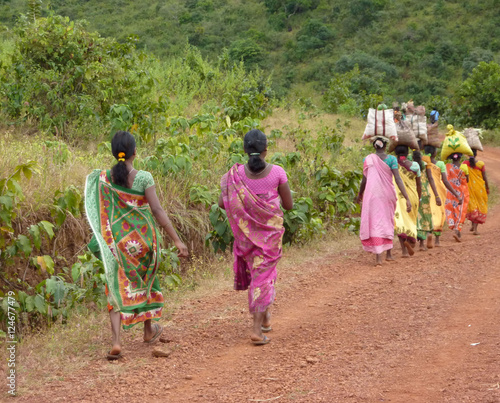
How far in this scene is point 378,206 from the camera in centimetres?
852

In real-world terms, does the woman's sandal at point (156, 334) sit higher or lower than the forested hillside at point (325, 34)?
lower

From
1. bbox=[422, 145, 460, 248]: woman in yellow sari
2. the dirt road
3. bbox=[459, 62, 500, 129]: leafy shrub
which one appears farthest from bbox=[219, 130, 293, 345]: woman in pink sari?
bbox=[459, 62, 500, 129]: leafy shrub

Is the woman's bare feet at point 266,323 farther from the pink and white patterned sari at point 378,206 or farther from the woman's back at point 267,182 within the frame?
the pink and white patterned sari at point 378,206

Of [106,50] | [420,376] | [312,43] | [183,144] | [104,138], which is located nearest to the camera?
[420,376]

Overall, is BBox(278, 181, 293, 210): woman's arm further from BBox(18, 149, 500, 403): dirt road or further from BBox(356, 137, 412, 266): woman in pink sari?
BBox(356, 137, 412, 266): woman in pink sari

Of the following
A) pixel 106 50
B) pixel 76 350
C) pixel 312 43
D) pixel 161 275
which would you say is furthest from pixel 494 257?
pixel 312 43

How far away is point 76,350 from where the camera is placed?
546cm

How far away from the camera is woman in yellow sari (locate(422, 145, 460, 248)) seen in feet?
33.2

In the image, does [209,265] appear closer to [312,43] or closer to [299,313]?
[299,313]

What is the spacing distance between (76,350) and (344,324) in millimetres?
2121

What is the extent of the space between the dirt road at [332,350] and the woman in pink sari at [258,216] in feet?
1.27

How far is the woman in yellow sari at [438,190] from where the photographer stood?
10.1m

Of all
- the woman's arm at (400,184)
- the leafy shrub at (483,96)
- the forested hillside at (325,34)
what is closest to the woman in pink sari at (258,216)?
the woman's arm at (400,184)

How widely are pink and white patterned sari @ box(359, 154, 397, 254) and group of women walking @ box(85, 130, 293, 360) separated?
3.09 metres
